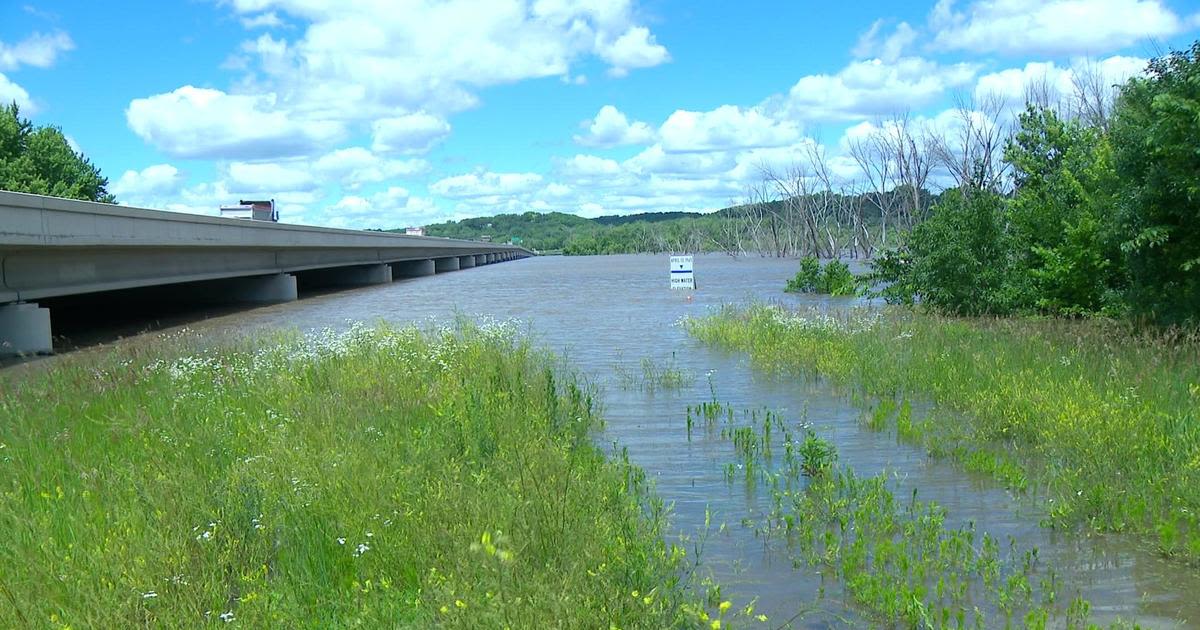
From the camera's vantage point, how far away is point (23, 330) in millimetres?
18719

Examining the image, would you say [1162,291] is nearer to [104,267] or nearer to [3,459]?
[3,459]

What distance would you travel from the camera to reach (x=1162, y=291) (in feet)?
45.8

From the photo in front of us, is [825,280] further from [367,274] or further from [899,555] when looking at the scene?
[367,274]

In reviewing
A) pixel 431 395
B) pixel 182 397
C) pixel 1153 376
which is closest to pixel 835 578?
pixel 431 395

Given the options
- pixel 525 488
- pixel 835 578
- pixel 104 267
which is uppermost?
pixel 104 267

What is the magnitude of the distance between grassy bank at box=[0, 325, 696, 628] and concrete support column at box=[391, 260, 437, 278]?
238ft

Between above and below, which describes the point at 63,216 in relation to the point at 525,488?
above

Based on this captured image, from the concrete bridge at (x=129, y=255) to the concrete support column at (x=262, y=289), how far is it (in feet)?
0.14

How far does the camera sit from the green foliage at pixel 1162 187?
39.8 feet

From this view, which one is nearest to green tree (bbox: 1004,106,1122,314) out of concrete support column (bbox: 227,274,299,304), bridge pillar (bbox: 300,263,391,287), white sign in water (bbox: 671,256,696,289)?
white sign in water (bbox: 671,256,696,289)

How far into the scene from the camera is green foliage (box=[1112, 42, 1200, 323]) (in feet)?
39.8

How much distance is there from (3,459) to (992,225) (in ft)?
65.2

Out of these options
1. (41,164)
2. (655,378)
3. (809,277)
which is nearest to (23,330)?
(655,378)

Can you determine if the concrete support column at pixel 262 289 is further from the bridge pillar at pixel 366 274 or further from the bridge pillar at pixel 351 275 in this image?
the bridge pillar at pixel 366 274
